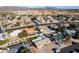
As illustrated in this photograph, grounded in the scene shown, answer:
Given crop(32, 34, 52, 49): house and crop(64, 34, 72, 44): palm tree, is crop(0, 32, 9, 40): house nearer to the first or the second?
crop(32, 34, 52, 49): house

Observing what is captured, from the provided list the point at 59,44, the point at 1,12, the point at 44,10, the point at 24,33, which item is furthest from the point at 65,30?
the point at 1,12

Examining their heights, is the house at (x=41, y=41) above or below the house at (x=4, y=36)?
below

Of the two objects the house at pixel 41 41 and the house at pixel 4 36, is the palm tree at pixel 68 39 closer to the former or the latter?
the house at pixel 41 41

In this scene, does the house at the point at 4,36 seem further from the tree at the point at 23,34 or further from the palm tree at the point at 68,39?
the palm tree at the point at 68,39

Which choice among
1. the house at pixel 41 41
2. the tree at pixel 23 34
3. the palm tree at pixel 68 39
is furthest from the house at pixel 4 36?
the palm tree at pixel 68 39

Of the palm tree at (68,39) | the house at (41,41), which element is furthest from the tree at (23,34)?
the palm tree at (68,39)

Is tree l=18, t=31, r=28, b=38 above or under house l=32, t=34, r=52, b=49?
above

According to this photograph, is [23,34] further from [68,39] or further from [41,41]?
[68,39]

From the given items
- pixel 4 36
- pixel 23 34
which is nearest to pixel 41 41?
pixel 23 34

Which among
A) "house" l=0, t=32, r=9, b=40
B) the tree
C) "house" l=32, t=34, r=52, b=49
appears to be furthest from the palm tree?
"house" l=0, t=32, r=9, b=40
